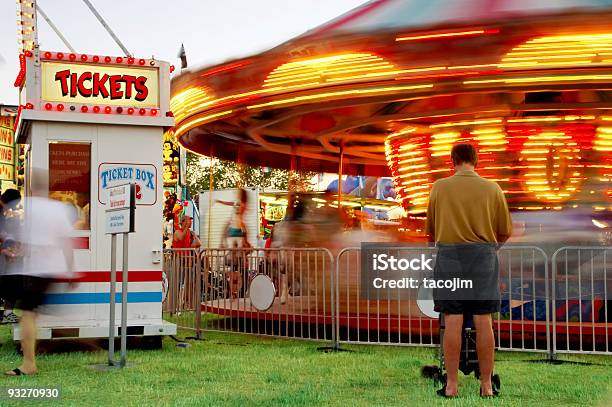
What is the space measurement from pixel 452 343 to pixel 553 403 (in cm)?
77

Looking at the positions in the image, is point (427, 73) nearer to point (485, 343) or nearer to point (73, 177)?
point (73, 177)

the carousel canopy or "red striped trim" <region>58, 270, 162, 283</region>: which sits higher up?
the carousel canopy

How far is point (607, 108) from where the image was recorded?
10.5 metres

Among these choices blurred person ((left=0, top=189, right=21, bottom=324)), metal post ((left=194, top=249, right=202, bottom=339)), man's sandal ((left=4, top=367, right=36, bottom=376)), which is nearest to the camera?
man's sandal ((left=4, top=367, right=36, bottom=376))

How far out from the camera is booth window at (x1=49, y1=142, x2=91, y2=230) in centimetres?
879

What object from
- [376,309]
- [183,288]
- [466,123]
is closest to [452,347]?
[376,309]

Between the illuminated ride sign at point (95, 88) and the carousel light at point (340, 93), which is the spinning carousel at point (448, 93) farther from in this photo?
the illuminated ride sign at point (95, 88)

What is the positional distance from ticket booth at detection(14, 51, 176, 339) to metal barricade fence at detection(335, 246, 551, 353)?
1.88 meters

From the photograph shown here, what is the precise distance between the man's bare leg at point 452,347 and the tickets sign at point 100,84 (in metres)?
4.62

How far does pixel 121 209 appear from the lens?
7.30 meters

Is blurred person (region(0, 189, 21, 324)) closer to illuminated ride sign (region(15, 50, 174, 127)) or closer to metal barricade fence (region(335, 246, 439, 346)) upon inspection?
illuminated ride sign (region(15, 50, 174, 127))

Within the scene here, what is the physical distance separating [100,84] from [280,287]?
114 inches

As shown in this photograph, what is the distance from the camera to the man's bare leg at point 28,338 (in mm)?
6730

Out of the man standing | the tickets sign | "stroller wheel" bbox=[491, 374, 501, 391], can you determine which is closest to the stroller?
"stroller wheel" bbox=[491, 374, 501, 391]
